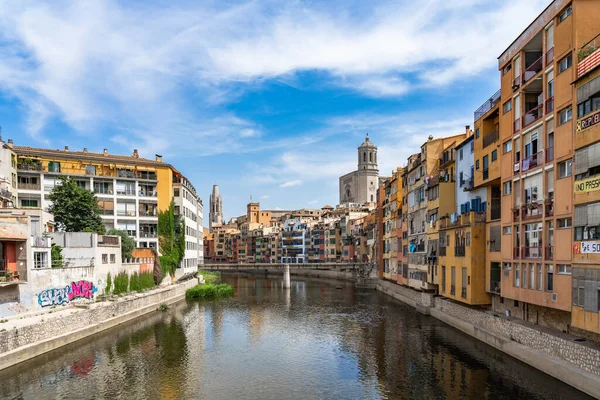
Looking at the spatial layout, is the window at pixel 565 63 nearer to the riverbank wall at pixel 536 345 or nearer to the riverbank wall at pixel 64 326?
the riverbank wall at pixel 536 345

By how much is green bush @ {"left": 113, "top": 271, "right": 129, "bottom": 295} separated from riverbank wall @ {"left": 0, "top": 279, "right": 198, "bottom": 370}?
158 centimetres

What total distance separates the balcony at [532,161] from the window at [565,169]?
2.20 metres

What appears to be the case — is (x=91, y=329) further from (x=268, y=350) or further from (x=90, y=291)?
(x=268, y=350)

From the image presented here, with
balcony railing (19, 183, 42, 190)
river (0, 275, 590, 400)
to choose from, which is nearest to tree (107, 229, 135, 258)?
balcony railing (19, 183, 42, 190)

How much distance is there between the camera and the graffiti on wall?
142 feet

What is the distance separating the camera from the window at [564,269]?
29.7m

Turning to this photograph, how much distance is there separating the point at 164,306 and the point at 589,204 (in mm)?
51863

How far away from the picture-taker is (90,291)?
51.3 meters

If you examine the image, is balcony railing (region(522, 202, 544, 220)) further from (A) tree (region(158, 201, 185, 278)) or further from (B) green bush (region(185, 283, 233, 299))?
(A) tree (region(158, 201, 185, 278))

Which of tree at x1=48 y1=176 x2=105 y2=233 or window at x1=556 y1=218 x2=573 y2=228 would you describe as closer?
window at x1=556 y1=218 x2=573 y2=228

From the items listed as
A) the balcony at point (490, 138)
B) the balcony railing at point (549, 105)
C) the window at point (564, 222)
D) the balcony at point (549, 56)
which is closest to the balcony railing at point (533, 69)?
the balcony at point (549, 56)

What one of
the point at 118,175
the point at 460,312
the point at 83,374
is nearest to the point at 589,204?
the point at 460,312

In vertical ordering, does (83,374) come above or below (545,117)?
below

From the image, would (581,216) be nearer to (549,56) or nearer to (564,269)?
(564,269)
